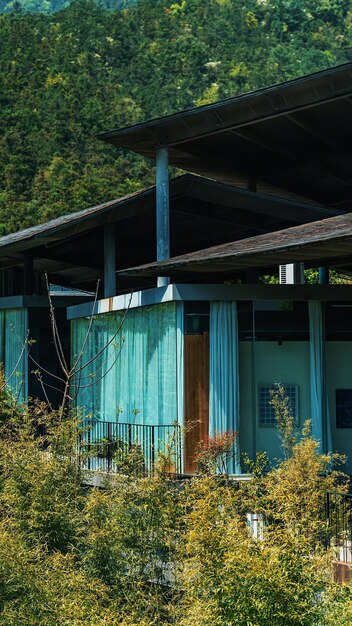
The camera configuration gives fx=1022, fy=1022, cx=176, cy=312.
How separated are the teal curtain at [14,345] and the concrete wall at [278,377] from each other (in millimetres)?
6988

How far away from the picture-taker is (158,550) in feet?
32.9

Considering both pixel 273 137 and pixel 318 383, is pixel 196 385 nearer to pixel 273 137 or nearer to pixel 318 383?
pixel 318 383

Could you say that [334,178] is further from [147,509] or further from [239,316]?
[147,509]

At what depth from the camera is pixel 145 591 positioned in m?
9.75

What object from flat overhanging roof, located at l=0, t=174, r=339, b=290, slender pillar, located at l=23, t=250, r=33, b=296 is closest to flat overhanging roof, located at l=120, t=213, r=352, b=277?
flat overhanging roof, located at l=0, t=174, r=339, b=290

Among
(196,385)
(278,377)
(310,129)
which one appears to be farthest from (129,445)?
(310,129)

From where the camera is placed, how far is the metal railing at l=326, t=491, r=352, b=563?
34.4 feet

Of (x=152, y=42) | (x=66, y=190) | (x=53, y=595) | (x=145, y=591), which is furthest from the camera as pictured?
(x=152, y=42)

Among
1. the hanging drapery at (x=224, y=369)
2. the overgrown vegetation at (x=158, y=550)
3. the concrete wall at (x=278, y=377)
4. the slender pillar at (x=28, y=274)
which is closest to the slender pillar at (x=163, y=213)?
the hanging drapery at (x=224, y=369)

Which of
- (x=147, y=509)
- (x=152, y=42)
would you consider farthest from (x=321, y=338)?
(x=152, y=42)

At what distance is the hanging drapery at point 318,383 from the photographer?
14891mm

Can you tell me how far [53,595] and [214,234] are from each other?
1420cm

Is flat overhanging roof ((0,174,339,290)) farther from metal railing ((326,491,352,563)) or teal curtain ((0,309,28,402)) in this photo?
metal railing ((326,491,352,563))

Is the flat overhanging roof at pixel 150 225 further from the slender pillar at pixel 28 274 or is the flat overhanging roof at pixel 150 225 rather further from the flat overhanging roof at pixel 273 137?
the flat overhanging roof at pixel 273 137
